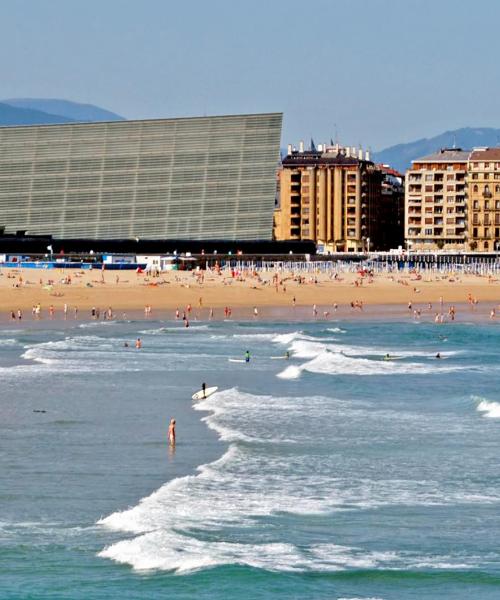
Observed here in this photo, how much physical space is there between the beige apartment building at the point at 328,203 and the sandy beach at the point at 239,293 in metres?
36.7

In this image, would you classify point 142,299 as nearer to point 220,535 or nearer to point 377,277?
point 377,277

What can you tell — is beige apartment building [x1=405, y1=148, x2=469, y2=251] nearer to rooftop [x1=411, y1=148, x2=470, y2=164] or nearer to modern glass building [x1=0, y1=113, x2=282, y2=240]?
rooftop [x1=411, y1=148, x2=470, y2=164]

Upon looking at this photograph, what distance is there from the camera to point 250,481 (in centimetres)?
2400

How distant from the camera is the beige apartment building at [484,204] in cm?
12688

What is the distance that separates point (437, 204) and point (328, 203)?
9.84m

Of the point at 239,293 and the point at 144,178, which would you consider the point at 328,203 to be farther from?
the point at 239,293

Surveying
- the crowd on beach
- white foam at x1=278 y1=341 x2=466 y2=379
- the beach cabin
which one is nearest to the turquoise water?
white foam at x1=278 y1=341 x2=466 y2=379

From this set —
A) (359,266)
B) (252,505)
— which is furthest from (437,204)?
(252,505)

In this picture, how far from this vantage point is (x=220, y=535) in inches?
798

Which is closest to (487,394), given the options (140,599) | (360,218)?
(140,599)

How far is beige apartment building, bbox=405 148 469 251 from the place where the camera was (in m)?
130

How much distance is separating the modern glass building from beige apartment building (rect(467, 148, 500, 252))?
24271 mm

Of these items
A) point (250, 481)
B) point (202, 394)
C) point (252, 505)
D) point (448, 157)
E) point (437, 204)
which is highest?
point (448, 157)

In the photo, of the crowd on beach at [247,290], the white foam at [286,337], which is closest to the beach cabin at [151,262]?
the crowd on beach at [247,290]
